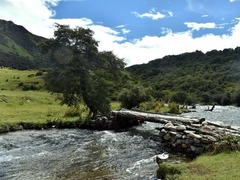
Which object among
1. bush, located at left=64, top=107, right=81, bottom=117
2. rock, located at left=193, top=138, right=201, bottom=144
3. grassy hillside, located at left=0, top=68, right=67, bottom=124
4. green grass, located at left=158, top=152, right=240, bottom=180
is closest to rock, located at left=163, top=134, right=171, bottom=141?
rock, located at left=193, top=138, right=201, bottom=144

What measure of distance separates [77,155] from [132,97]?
42.1 meters

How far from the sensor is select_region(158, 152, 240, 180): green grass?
15.2 m

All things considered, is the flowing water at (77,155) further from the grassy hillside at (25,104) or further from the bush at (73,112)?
the bush at (73,112)

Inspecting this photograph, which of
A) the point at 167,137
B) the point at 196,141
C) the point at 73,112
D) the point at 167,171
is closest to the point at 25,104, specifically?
the point at 73,112

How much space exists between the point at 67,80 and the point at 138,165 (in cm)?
2405

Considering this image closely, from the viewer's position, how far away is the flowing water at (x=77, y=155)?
64.6 feet

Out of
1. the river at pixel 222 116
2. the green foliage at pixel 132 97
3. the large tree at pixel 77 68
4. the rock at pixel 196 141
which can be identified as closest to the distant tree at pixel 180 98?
the river at pixel 222 116

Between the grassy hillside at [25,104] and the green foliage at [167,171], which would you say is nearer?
the green foliage at [167,171]

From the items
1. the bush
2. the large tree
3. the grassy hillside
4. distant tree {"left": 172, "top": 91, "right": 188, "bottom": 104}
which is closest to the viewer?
the large tree

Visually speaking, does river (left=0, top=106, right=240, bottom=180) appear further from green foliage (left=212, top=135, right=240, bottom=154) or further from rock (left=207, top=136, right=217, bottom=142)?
green foliage (left=212, top=135, right=240, bottom=154)

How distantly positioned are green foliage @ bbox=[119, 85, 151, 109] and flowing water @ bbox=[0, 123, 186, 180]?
1108 inches

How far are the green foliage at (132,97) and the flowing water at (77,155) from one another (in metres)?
28.2

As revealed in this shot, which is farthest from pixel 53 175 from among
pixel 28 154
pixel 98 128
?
pixel 98 128

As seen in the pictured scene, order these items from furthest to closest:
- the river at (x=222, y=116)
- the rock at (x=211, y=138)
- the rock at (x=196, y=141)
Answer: the river at (x=222, y=116) < the rock at (x=196, y=141) < the rock at (x=211, y=138)
